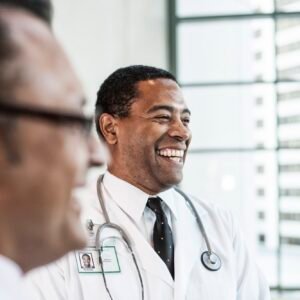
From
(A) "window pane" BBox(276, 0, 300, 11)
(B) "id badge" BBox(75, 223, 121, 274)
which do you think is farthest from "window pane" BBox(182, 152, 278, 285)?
(B) "id badge" BBox(75, 223, 121, 274)

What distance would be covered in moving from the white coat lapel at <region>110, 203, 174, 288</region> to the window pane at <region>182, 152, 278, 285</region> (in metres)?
2.81

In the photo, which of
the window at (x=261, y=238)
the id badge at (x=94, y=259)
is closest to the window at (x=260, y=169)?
the window at (x=261, y=238)

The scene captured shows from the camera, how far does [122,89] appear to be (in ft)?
5.29

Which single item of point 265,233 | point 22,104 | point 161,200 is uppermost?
point 22,104

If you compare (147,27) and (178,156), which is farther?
(147,27)

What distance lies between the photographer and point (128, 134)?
1568mm

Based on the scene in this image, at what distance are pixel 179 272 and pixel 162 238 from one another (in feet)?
0.34

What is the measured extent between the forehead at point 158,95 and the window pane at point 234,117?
281 centimetres

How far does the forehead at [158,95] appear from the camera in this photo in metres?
1.55

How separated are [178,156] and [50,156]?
95 centimetres

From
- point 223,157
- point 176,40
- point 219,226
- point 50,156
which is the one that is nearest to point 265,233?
point 223,157

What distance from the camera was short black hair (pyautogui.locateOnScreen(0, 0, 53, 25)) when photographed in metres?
0.60

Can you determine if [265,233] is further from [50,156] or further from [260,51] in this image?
[50,156]

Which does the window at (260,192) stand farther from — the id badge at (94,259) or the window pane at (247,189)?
the id badge at (94,259)
